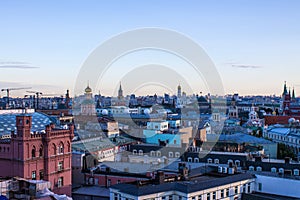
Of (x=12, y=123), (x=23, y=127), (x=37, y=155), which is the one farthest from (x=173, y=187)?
(x=12, y=123)

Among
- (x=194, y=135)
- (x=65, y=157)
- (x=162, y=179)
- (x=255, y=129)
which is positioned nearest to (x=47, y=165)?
(x=65, y=157)

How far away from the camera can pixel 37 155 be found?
127ft

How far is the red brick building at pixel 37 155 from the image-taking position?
123 feet

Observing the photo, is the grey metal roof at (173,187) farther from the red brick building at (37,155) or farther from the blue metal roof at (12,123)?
the blue metal roof at (12,123)

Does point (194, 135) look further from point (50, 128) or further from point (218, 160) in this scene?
point (50, 128)

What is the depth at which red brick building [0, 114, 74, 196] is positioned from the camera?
37.4 meters

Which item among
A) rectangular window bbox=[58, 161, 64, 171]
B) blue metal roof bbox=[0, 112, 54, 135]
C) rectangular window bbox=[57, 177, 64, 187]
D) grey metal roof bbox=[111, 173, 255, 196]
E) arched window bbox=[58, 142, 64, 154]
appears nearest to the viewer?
grey metal roof bbox=[111, 173, 255, 196]

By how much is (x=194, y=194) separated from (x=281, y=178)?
8.96 metres

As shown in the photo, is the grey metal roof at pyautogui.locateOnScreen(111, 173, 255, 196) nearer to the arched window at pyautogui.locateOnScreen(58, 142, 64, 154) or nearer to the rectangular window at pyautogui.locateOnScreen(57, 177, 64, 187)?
the rectangular window at pyautogui.locateOnScreen(57, 177, 64, 187)

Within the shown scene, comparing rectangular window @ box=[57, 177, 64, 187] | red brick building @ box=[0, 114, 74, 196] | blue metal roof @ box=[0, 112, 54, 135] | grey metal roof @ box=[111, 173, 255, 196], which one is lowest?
rectangular window @ box=[57, 177, 64, 187]

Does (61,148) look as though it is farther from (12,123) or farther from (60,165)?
(12,123)

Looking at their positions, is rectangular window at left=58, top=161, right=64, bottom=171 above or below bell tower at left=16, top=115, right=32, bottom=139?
below

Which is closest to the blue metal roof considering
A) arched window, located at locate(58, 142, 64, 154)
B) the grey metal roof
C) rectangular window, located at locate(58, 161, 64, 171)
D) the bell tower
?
arched window, located at locate(58, 142, 64, 154)

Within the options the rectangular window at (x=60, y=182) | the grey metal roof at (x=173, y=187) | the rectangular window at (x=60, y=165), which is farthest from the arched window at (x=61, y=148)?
the grey metal roof at (x=173, y=187)
